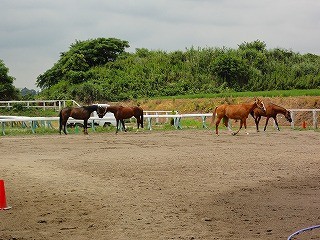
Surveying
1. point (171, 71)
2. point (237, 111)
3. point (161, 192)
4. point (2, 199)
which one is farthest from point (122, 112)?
point (171, 71)

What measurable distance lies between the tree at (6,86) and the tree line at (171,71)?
11.5ft

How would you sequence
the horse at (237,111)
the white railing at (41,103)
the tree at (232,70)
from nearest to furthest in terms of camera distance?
the horse at (237,111) → the white railing at (41,103) → the tree at (232,70)

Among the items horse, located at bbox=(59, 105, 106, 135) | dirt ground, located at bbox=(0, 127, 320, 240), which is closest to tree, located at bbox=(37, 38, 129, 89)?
horse, located at bbox=(59, 105, 106, 135)

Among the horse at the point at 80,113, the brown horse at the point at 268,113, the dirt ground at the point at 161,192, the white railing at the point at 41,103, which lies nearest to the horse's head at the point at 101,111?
the horse at the point at 80,113

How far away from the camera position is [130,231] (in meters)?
9.07

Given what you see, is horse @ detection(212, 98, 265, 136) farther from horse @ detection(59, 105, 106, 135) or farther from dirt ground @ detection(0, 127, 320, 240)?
dirt ground @ detection(0, 127, 320, 240)

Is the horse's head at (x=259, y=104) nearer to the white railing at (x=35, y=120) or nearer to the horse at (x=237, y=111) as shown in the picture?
the horse at (x=237, y=111)

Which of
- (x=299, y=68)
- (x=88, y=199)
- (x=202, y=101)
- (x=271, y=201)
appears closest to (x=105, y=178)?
(x=88, y=199)

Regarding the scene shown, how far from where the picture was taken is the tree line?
5881 cm

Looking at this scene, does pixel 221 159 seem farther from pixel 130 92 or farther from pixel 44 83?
pixel 44 83

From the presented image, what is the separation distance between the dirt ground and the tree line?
36.9m

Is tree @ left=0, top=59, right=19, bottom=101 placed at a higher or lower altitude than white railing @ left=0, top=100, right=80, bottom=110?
higher

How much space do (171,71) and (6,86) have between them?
15.7 meters

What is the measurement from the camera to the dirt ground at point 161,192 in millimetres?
9211
